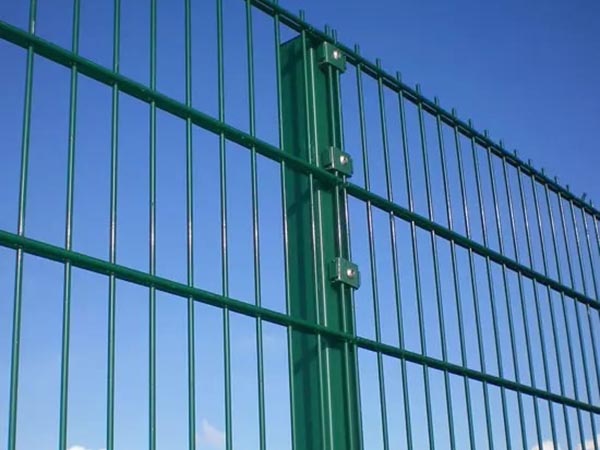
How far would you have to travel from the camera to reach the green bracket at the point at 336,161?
3.83 metres

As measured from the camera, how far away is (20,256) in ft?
8.63

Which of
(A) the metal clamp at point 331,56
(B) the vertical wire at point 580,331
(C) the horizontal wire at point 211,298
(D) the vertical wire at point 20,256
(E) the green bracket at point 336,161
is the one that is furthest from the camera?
(B) the vertical wire at point 580,331

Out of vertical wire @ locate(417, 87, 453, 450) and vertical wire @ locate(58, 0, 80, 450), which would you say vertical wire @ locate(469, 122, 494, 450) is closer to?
vertical wire @ locate(417, 87, 453, 450)

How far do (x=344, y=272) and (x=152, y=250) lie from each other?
94cm

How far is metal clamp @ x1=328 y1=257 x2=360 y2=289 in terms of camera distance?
3.68 metres

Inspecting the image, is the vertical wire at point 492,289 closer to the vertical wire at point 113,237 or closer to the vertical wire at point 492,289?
the vertical wire at point 492,289

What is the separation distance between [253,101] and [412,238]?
0.97 meters

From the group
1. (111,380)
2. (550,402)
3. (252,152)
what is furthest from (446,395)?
(111,380)

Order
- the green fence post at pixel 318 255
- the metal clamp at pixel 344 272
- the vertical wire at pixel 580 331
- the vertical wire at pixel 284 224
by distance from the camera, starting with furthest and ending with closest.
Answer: the vertical wire at pixel 580 331 → the metal clamp at pixel 344 272 → the green fence post at pixel 318 255 → the vertical wire at pixel 284 224

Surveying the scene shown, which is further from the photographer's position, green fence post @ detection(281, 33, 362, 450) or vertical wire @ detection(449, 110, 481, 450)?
vertical wire @ detection(449, 110, 481, 450)

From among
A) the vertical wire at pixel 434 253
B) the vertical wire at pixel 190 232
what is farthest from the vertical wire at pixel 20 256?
the vertical wire at pixel 434 253

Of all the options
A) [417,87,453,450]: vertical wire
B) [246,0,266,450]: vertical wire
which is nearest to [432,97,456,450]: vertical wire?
[417,87,453,450]: vertical wire

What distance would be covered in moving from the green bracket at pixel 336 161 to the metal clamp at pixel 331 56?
0.41m

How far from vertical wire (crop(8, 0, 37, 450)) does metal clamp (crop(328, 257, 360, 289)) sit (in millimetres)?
1312
